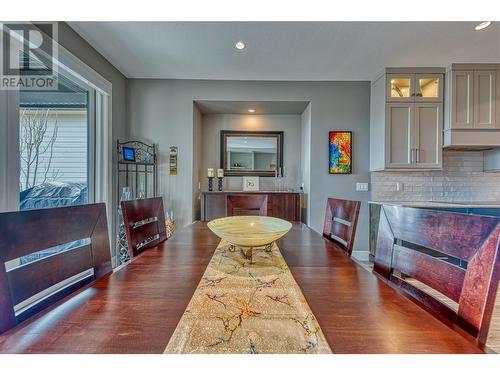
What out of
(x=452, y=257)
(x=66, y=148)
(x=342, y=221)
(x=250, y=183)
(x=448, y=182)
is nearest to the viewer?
(x=452, y=257)

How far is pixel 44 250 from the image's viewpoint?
2.56 feet

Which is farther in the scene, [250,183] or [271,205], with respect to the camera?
[250,183]

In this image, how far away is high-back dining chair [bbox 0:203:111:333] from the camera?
652mm

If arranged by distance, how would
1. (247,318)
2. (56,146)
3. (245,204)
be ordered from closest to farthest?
1. (247,318)
2. (245,204)
3. (56,146)

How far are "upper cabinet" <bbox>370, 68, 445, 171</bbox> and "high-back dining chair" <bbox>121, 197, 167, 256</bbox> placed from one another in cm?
276

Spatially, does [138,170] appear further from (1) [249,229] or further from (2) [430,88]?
(2) [430,88]

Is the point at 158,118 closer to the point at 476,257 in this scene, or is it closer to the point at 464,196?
the point at 476,257

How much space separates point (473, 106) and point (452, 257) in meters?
3.19

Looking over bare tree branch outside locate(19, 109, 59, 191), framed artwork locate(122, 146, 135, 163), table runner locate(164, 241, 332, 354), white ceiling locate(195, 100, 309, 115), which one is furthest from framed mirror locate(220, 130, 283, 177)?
table runner locate(164, 241, 332, 354)

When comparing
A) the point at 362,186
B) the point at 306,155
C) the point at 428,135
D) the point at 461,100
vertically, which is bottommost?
the point at 362,186

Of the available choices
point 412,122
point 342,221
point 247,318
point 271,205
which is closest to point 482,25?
point 412,122

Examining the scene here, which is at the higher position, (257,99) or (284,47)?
(284,47)

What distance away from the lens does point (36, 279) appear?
740mm

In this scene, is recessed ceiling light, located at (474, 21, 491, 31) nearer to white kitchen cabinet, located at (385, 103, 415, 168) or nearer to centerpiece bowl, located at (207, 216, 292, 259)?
white kitchen cabinet, located at (385, 103, 415, 168)
